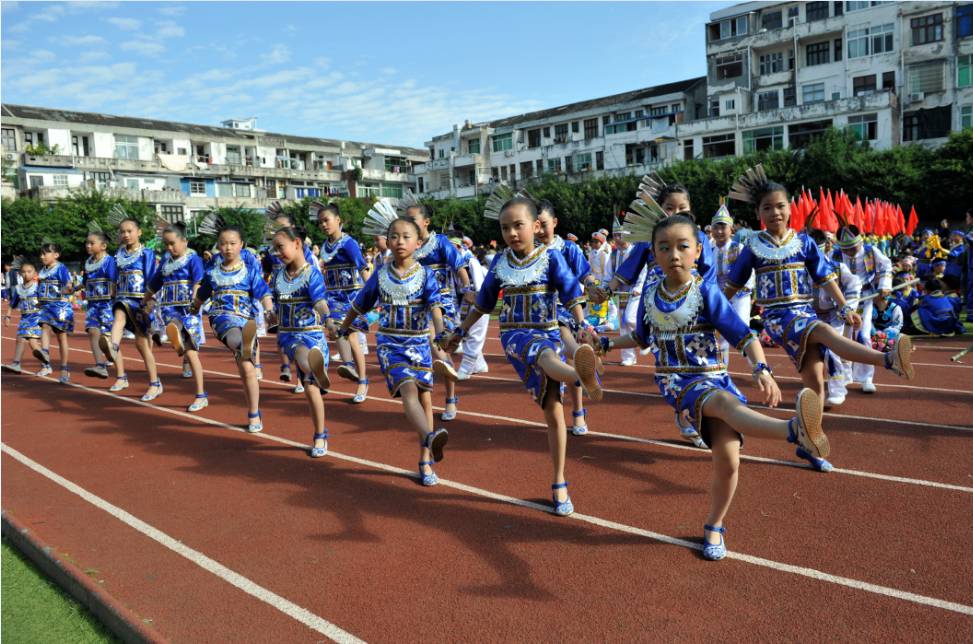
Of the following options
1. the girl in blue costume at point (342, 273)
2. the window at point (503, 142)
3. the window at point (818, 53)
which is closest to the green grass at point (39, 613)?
the girl in blue costume at point (342, 273)

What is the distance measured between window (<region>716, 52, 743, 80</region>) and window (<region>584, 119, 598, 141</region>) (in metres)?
9.89

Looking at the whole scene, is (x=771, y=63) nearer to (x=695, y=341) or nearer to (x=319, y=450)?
(x=319, y=450)

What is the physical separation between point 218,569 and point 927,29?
148ft

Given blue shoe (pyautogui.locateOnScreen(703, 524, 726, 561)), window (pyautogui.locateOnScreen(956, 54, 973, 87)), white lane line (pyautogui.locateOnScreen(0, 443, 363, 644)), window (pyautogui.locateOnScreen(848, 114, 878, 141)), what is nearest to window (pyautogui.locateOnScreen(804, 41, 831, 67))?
window (pyautogui.locateOnScreen(848, 114, 878, 141))

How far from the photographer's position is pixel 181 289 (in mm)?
9219

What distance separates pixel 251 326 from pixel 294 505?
7.47 ft

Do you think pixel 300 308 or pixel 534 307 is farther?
pixel 300 308

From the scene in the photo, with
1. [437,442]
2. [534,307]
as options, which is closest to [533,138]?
[534,307]

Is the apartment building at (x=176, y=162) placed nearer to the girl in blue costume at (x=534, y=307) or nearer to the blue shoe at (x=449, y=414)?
the blue shoe at (x=449, y=414)

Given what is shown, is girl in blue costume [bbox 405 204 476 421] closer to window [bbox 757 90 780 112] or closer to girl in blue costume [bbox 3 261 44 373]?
girl in blue costume [bbox 3 261 44 373]

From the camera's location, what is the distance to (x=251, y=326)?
705cm

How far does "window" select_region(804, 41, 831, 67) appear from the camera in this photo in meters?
43.1

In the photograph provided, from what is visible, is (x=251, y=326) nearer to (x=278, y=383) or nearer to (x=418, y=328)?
(x=418, y=328)

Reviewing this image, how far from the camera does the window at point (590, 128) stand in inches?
2136
